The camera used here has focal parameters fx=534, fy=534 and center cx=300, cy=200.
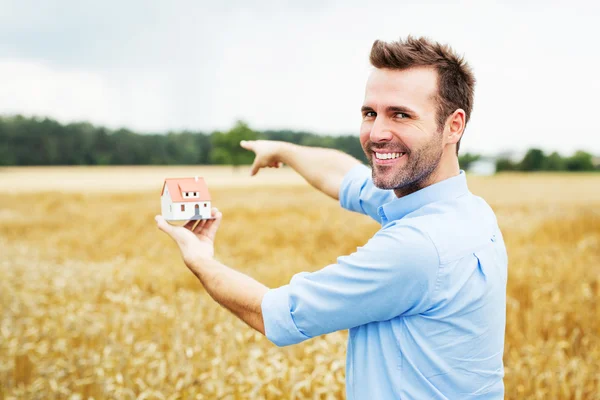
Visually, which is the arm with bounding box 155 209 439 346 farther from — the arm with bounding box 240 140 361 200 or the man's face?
the arm with bounding box 240 140 361 200

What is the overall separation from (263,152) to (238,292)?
1.43 m

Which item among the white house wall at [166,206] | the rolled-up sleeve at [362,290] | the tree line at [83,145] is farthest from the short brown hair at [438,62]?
the tree line at [83,145]

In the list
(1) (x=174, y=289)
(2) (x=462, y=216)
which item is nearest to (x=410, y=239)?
(2) (x=462, y=216)

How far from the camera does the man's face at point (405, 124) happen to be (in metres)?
2.03

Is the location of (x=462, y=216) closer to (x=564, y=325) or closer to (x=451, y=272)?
(x=451, y=272)

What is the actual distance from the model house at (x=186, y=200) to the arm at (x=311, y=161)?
0.78 metres

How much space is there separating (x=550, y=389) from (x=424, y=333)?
246 cm

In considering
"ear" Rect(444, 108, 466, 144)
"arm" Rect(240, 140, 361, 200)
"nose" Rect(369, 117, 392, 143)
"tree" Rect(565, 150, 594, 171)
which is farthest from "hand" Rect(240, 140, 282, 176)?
"tree" Rect(565, 150, 594, 171)

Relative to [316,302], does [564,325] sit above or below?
below

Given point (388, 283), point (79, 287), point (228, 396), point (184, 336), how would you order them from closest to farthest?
1. point (388, 283)
2. point (228, 396)
3. point (184, 336)
4. point (79, 287)

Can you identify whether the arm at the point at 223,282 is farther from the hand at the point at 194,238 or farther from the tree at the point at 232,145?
the tree at the point at 232,145

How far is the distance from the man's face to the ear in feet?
0.17

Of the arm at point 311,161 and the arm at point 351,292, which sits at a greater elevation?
the arm at point 311,161

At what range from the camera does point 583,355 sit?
4.77 meters
